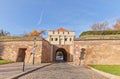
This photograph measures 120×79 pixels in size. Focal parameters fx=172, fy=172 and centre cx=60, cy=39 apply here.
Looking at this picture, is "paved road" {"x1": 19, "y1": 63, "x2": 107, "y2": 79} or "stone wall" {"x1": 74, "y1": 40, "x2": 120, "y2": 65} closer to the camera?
"paved road" {"x1": 19, "y1": 63, "x2": 107, "y2": 79}

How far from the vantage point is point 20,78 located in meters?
11.6

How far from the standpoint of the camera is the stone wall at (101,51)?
94.8 ft

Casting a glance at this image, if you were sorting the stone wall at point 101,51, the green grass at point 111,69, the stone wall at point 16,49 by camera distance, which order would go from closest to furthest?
the green grass at point 111,69 < the stone wall at point 101,51 < the stone wall at point 16,49

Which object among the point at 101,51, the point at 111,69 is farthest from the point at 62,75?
the point at 101,51

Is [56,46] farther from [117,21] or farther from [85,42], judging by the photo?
[117,21]

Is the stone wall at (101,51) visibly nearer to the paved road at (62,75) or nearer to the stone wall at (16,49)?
the stone wall at (16,49)

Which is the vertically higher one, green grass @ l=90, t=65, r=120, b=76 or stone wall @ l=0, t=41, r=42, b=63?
stone wall @ l=0, t=41, r=42, b=63

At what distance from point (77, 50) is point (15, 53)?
12.0m

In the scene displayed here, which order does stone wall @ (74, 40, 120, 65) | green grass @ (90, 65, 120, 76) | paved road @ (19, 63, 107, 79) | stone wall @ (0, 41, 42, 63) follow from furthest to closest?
1. stone wall @ (0, 41, 42, 63)
2. stone wall @ (74, 40, 120, 65)
3. green grass @ (90, 65, 120, 76)
4. paved road @ (19, 63, 107, 79)

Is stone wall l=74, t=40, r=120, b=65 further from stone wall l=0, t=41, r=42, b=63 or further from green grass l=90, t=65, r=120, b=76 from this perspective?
stone wall l=0, t=41, r=42, b=63

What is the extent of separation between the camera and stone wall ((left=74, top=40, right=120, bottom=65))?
94.8 feet

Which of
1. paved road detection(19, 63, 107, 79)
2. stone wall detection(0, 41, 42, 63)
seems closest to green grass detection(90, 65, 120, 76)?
paved road detection(19, 63, 107, 79)

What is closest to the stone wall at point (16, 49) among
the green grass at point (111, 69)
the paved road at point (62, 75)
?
the green grass at point (111, 69)

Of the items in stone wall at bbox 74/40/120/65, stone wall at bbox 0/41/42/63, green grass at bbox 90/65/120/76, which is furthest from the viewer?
stone wall at bbox 0/41/42/63
